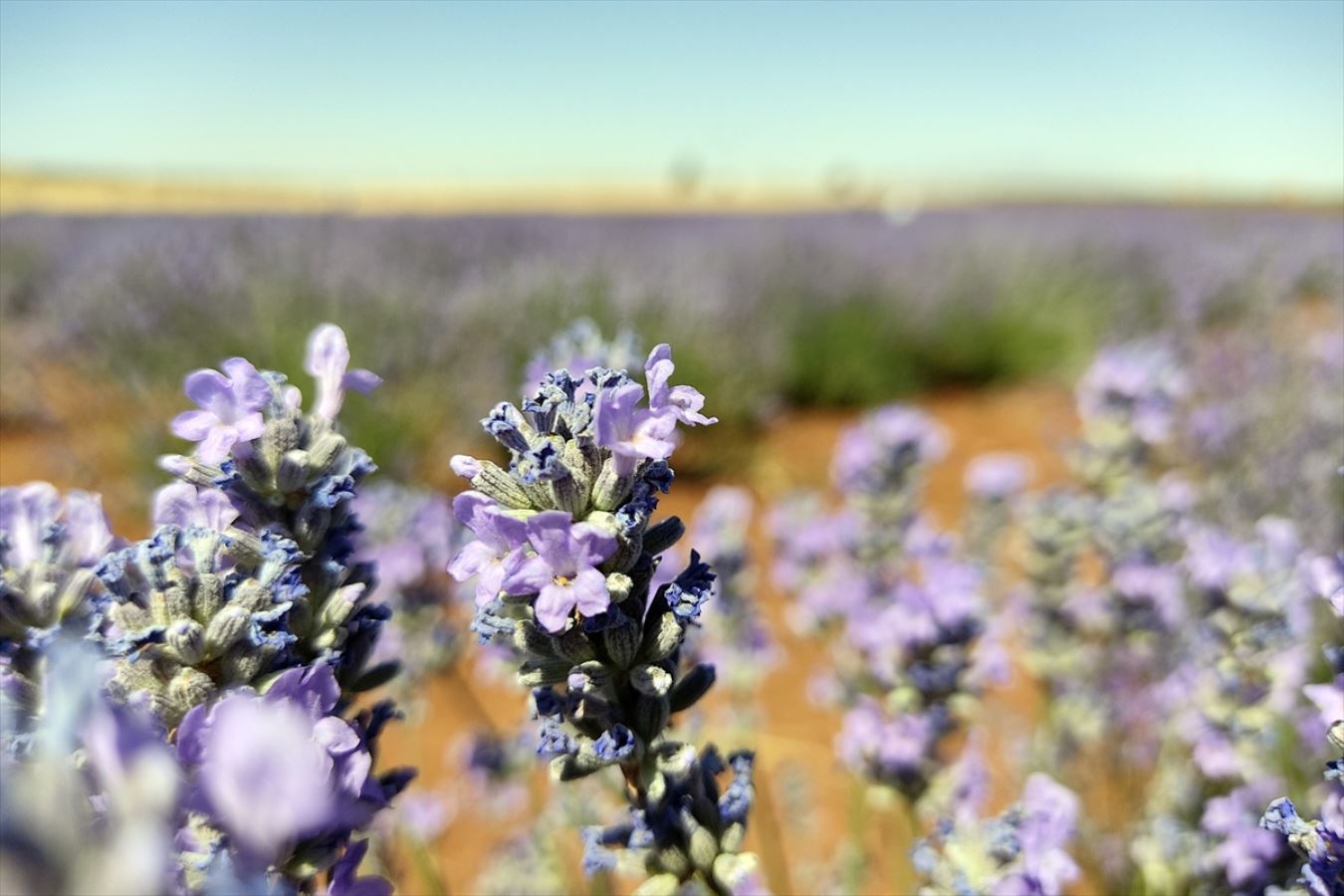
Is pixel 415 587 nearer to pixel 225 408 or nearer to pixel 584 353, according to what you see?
pixel 584 353

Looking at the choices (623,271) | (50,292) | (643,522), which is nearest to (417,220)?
(50,292)

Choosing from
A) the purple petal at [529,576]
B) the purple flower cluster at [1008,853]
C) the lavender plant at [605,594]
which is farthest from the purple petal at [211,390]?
the purple flower cluster at [1008,853]

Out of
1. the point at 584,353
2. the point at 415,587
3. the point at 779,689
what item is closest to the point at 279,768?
the point at 584,353

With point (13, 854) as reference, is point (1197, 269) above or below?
above

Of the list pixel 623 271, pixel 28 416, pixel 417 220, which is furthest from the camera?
pixel 417 220

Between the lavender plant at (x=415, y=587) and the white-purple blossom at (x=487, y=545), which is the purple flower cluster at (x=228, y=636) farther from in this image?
the lavender plant at (x=415, y=587)

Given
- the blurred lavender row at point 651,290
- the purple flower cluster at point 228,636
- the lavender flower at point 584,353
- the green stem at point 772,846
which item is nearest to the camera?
the purple flower cluster at point 228,636

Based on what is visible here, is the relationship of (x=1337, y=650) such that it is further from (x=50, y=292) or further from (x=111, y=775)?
(x=50, y=292)
